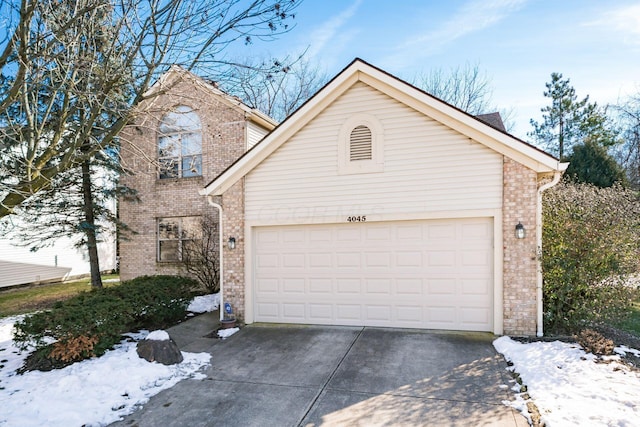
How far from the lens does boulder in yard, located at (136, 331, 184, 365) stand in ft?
19.5

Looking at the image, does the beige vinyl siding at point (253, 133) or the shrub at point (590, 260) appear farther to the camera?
the beige vinyl siding at point (253, 133)

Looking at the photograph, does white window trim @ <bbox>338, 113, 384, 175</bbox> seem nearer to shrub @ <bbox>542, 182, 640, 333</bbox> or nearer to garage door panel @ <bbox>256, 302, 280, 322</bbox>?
garage door panel @ <bbox>256, 302, 280, 322</bbox>

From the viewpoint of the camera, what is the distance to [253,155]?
8539mm

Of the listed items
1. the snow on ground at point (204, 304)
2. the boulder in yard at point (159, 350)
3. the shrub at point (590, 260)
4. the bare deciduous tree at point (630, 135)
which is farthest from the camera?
the bare deciduous tree at point (630, 135)

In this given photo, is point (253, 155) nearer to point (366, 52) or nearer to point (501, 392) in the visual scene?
point (366, 52)

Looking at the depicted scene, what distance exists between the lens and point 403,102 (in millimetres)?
7711

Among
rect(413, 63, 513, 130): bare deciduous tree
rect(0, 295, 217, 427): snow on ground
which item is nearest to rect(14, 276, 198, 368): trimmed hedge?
rect(0, 295, 217, 427): snow on ground

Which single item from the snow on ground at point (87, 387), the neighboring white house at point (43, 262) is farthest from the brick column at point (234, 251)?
the neighboring white house at point (43, 262)

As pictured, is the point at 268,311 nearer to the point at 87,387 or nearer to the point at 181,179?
the point at 87,387

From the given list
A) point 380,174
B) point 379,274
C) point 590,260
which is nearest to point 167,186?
point 380,174

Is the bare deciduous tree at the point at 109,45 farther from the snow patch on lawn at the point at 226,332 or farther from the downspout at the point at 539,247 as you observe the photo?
the downspout at the point at 539,247

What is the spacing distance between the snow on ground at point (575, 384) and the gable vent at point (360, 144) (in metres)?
4.57

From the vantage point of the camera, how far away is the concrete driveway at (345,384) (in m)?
4.27

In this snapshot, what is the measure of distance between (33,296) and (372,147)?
14.4 metres
